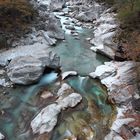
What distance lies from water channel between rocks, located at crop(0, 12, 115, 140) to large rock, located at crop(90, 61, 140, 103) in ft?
1.55

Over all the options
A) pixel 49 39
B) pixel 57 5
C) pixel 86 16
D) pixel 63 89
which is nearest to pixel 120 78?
pixel 63 89

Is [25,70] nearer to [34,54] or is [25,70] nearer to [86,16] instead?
[34,54]

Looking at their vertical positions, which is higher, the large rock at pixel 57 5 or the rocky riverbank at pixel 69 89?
the rocky riverbank at pixel 69 89

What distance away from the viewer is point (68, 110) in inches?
537

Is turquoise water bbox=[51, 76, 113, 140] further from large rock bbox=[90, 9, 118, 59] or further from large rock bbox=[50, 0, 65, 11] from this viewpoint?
large rock bbox=[50, 0, 65, 11]

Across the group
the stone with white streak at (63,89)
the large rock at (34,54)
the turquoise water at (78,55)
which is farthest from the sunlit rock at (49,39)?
the stone with white streak at (63,89)

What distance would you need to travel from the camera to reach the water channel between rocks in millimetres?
12422

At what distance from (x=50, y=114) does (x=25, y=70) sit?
4204mm

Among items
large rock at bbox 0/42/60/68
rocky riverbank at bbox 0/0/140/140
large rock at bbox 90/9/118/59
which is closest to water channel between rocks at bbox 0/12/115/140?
rocky riverbank at bbox 0/0/140/140

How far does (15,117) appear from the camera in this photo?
44.6 ft

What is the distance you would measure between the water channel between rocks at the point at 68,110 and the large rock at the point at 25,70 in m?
0.40

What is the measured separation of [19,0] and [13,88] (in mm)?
8722

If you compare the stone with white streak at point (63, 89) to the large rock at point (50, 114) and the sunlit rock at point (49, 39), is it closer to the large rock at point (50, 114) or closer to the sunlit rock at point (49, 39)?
the large rock at point (50, 114)

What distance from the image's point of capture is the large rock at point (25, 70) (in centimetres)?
1608
